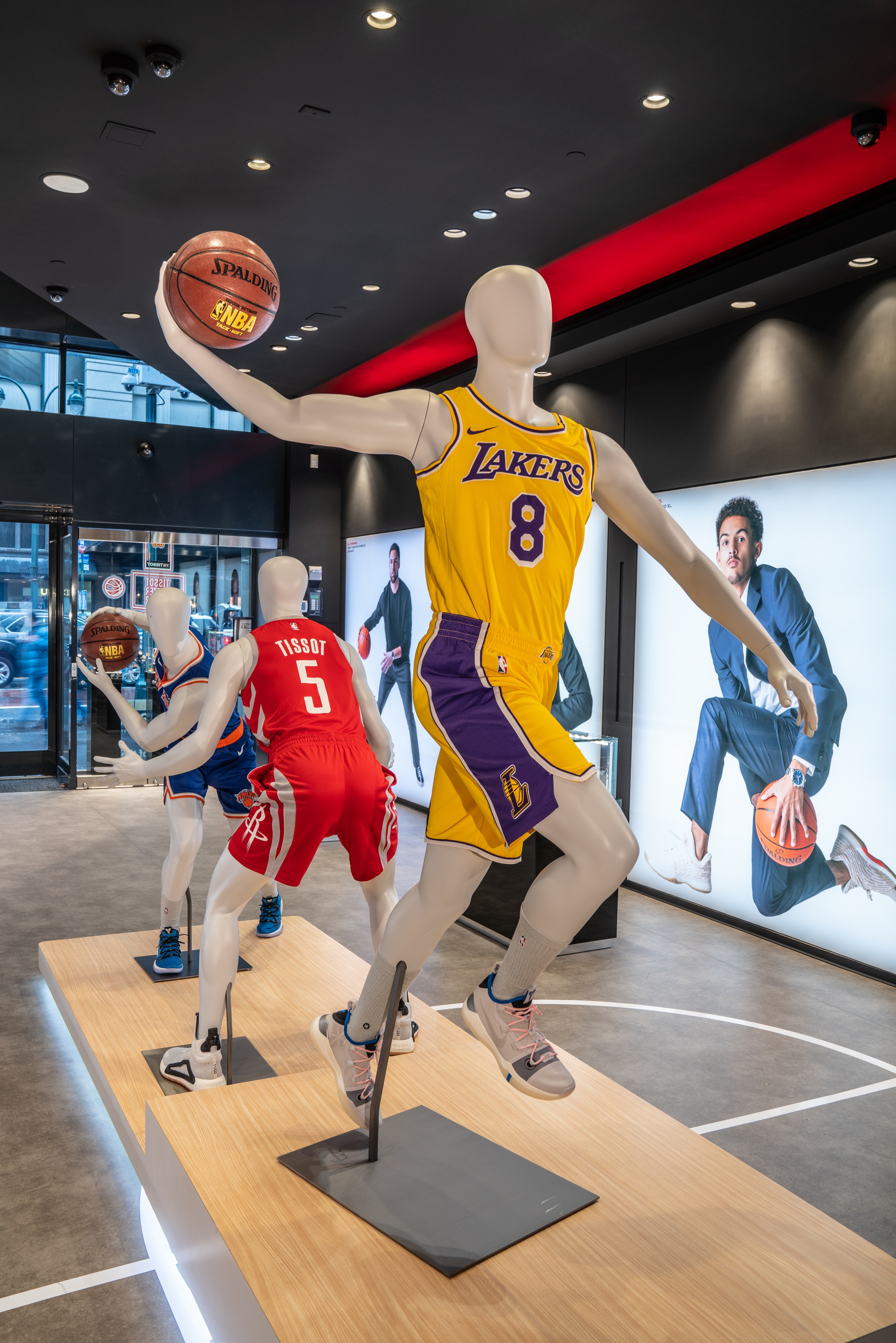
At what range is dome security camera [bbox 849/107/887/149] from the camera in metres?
3.80

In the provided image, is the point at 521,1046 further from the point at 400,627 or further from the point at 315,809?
the point at 400,627

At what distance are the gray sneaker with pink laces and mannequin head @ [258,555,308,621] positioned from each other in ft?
5.40

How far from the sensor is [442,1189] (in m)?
2.23

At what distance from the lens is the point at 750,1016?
4031mm

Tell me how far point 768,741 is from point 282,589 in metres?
2.82

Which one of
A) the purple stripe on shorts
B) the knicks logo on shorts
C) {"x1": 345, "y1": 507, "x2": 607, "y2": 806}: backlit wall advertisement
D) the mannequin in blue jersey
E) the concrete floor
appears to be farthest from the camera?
{"x1": 345, "y1": 507, "x2": 607, "y2": 806}: backlit wall advertisement

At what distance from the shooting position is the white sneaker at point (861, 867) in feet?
14.6

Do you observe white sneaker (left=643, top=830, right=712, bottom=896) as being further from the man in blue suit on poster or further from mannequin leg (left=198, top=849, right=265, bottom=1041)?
mannequin leg (left=198, top=849, right=265, bottom=1041)

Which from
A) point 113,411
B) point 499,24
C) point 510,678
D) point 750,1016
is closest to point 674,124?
point 499,24

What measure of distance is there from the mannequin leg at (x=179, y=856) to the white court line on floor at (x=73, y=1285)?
5.60 feet

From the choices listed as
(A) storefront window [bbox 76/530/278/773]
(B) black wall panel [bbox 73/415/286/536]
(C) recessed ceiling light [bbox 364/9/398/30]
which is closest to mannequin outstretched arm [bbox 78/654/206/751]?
(C) recessed ceiling light [bbox 364/9/398/30]

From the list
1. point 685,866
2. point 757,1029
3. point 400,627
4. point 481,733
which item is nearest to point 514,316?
point 481,733

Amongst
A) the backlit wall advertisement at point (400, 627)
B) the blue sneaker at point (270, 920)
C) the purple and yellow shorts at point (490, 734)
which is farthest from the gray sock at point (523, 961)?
the backlit wall advertisement at point (400, 627)

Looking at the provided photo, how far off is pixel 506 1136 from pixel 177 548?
26.3 ft
